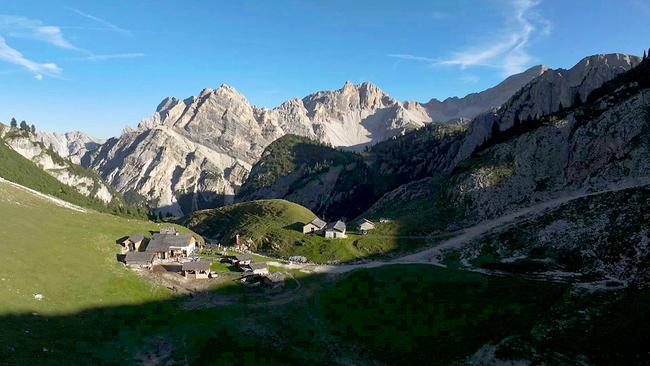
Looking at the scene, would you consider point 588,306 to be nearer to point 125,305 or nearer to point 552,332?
point 552,332

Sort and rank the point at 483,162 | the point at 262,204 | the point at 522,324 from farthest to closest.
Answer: the point at 262,204 → the point at 483,162 → the point at 522,324

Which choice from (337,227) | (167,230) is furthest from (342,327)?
(167,230)

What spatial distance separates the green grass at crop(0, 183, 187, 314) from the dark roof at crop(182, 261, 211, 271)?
928 cm

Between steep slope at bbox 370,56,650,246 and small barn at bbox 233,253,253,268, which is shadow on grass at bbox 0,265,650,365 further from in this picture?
steep slope at bbox 370,56,650,246

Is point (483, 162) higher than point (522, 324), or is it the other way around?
point (483, 162)

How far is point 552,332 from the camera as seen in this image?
52625 millimetres

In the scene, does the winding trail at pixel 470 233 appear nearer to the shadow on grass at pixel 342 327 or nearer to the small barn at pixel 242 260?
the small barn at pixel 242 260

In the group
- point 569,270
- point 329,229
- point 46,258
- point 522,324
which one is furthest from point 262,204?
point 522,324

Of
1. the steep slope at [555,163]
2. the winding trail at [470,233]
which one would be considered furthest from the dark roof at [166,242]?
the steep slope at [555,163]

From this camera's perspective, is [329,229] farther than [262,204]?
No

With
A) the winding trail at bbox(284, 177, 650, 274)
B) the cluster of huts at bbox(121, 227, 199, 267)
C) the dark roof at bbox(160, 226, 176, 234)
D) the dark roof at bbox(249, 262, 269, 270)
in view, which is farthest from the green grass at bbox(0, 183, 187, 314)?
the winding trail at bbox(284, 177, 650, 274)

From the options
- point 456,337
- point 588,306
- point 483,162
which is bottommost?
point 456,337

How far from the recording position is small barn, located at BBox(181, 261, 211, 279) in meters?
89.1

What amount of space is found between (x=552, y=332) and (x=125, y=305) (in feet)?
206
